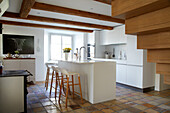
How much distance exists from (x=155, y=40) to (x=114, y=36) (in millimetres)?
3824

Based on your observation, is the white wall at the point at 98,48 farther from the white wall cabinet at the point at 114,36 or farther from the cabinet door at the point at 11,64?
the cabinet door at the point at 11,64

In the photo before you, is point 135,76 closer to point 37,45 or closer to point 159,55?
point 159,55

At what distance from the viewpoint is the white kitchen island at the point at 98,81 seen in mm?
3398

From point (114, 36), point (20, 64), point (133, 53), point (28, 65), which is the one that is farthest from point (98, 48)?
point (20, 64)

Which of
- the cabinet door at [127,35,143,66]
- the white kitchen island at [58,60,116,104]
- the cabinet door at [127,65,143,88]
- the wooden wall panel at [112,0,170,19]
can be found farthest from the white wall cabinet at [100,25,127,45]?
the wooden wall panel at [112,0,170,19]

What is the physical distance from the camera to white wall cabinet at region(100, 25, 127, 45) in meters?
5.41

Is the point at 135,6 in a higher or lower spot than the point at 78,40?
lower

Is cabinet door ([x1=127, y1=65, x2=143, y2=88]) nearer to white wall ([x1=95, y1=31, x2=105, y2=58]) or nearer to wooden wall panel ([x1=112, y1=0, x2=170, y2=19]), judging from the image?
white wall ([x1=95, y1=31, x2=105, y2=58])

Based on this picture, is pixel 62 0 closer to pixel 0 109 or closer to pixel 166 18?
pixel 166 18

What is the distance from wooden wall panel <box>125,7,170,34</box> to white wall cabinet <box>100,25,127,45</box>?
3.32 metres

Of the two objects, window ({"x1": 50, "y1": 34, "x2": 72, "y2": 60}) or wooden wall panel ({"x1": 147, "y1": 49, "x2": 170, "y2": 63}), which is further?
window ({"x1": 50, "y1": 34, "x2": 72, "y2": 60})

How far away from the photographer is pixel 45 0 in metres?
3.10

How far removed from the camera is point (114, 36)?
5836 mm

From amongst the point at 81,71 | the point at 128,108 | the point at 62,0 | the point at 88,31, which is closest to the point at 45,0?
the point at 62,0
